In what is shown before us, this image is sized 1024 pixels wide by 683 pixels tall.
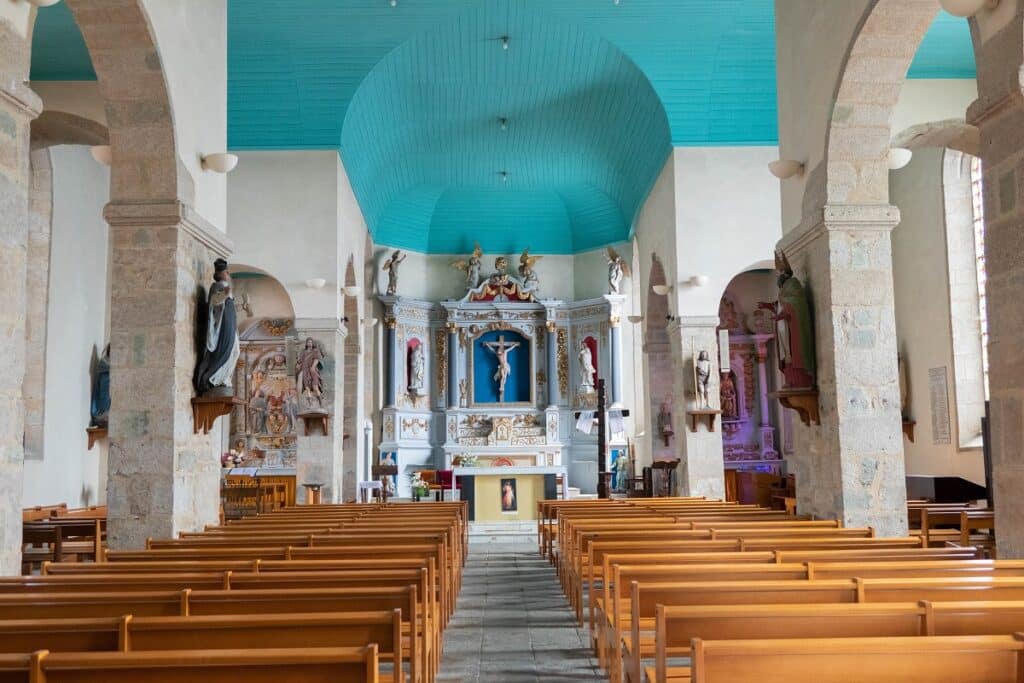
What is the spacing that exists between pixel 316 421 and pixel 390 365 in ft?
21.1

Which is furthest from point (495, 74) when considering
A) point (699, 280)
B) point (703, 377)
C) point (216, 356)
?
point (216, 356)

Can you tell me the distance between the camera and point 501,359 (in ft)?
68.7

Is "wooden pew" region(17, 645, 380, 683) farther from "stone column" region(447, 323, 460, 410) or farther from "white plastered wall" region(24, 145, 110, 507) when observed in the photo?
"stone column" region(447, 323, 460, 410)

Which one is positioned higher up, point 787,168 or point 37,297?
point 787,168

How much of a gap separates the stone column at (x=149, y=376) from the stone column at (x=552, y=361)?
13.6 m

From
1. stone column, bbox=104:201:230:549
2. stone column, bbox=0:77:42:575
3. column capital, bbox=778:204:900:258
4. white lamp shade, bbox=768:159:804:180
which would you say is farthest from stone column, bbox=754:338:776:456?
stone column, bbox=0:77:42:575

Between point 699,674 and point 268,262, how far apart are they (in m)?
12.3

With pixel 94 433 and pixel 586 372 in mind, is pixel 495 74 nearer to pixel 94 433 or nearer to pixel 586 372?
pixel 94 433

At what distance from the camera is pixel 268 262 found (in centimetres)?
1377

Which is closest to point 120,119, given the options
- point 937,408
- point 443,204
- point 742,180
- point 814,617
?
point 814,617

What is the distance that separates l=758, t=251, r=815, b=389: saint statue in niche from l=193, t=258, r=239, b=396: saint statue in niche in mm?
4512

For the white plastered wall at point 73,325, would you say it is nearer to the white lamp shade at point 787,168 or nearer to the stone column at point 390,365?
the stone column at point 390,365

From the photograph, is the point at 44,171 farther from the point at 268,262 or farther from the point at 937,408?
the point at 937,408

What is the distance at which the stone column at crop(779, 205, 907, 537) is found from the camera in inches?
291
